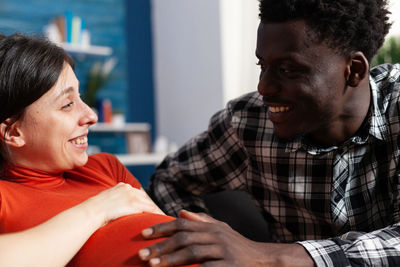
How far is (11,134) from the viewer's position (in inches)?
40.2

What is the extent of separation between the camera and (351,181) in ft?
4.01

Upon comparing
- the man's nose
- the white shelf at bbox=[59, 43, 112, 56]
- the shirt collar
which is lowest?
the shirt collar

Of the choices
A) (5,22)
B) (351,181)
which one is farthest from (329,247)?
(5,22)

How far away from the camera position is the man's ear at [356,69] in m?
1.17

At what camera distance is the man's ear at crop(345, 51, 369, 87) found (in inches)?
46.1

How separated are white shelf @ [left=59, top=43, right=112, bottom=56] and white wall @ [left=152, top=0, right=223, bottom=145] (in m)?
0.62

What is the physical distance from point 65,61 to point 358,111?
79 centimetres

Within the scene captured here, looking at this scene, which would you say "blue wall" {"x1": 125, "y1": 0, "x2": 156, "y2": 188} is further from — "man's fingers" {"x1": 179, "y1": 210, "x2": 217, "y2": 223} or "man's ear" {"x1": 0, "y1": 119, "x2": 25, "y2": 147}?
"man's fingers" {"x1": 179, "y1": 210, "x2": 217, "y2": 223}

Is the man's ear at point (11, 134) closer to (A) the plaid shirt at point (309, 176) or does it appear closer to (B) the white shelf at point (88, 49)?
(A) the plaid shirt at point (309, 176)

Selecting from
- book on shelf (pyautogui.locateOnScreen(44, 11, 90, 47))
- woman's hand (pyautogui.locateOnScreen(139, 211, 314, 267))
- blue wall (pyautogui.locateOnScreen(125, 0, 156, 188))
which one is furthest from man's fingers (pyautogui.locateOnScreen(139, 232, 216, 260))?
blue wall (pyautogui.locateOnScreen(125, 0, 156, 188))

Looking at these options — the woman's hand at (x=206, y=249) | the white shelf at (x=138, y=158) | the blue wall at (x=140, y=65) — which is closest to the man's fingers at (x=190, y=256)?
the woman's hand at (x=206, y=249)

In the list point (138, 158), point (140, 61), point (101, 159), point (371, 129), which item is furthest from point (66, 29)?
point (371, 129)

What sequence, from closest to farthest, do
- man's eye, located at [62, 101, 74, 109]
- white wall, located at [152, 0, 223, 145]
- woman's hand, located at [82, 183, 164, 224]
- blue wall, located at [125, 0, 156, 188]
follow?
1. woman's hand, located at [82, 183, 164, 224]
2. man's eye, located at [62, 101, 74, 109]
3. white wall, located at [152, 0, 223, 145]
4. blue wall, located at [125, 0, 156, 188]

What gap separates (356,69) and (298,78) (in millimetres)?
176
